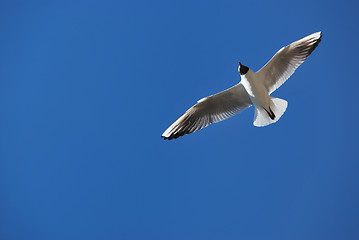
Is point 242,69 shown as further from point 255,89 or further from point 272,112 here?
point 272,112

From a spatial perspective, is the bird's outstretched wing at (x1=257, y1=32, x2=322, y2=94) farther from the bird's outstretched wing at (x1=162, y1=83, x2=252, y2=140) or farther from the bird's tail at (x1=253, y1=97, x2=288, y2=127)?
the bird's outstretched wing at (x1=162, y1=83, x2=252, y2=140)

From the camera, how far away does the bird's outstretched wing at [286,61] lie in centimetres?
471

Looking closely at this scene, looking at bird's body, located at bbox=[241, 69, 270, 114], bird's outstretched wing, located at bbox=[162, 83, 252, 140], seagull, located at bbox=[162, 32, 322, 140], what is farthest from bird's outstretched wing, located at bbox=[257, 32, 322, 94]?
bird's outstretched wing, located at bbox=[162, 83, 252, 140]

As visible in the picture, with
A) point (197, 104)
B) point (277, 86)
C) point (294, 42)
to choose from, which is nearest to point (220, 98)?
point (197, 104)

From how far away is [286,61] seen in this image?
4.86 m

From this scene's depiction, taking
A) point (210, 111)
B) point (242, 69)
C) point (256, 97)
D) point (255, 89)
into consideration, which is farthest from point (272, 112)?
point (210, 111)

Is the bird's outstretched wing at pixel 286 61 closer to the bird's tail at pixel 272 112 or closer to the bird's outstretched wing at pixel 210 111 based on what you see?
the bird's tail at pixel 272 112

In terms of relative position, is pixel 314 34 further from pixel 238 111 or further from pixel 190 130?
pixel 190 130

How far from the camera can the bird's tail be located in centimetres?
482

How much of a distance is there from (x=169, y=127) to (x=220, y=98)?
866mm

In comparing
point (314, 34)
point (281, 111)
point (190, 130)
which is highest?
point (314, 34)

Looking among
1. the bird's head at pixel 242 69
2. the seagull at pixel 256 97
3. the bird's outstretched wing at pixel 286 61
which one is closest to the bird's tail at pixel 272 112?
the seagull at pixel 256 97

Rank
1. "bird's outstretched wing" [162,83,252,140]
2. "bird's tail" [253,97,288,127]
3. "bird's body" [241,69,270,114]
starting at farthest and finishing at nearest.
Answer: "bird's outstretched wing" [162,83,252,140], "bird's tail" [253,97,288,127], "bird's body" [241,69,270,114]

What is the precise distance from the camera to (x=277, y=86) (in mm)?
4945
